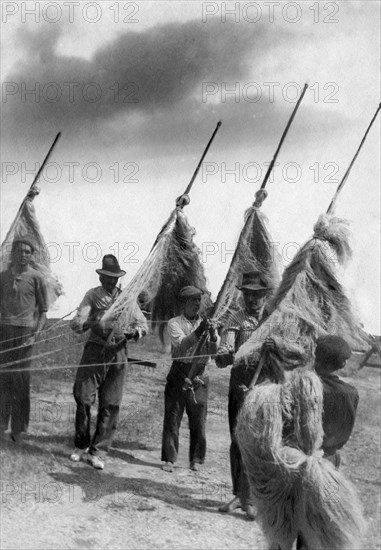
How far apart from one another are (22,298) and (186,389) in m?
1.53

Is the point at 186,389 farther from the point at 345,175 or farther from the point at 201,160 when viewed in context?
the point at 345,175

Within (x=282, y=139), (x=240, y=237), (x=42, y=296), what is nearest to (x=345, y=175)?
(x=282, y=139)

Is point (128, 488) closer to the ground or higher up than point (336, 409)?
closer to the ground

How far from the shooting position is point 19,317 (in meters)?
5.16

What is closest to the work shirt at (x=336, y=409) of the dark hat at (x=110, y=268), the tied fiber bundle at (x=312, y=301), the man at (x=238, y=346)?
the tied fiber bundle at (x=312, y=301)

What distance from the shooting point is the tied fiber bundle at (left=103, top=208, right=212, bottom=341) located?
427 cm

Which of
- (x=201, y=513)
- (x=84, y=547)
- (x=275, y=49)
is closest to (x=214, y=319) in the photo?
(x=201, y=513)

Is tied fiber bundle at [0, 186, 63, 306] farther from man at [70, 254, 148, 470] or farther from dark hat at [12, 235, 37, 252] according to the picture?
man at [70, 254, 148, 470]

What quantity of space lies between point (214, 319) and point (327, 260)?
737 millimetres

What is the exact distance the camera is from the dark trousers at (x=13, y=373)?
16.3ft

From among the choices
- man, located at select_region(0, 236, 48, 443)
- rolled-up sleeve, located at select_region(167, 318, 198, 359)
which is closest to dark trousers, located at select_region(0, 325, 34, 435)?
man, located at select_region(0, 236, 48, 443)

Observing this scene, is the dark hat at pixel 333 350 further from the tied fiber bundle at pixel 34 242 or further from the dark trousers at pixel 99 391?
the tied fiber bundle at pixel 34 242

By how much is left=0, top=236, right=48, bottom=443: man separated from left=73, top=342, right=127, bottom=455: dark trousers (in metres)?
0.70

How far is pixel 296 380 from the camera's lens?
135 inches
